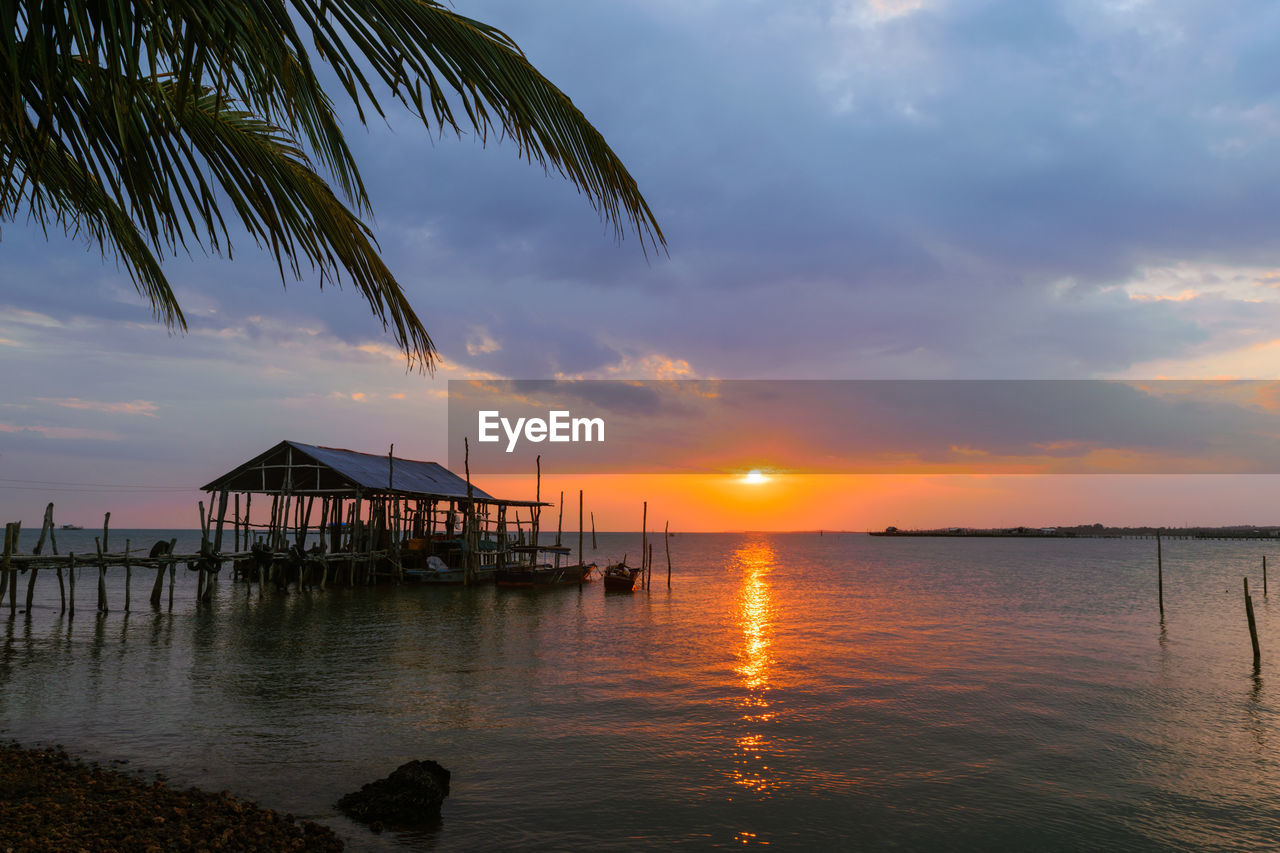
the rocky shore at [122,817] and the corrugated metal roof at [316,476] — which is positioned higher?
the corrugated metal roof at [316,476]

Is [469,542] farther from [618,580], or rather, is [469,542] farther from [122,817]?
[122,817]

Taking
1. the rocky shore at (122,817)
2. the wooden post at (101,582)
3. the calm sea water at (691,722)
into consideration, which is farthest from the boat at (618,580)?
the rocky shore at (122,817)

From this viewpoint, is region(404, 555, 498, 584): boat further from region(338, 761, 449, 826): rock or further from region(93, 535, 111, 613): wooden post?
region(338, 761, 449, 826): rock

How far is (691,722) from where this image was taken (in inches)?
582

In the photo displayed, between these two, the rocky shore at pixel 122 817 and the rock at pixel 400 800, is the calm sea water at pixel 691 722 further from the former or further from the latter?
the rocky shore at pixel 122 817

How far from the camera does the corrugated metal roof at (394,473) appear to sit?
127 ft

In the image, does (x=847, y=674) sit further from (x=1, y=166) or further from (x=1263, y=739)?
(x=1, y=166)

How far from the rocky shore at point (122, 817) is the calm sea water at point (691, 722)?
0.97 meters

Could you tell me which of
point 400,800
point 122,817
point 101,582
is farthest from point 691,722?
point 101,582

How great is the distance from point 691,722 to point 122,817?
9473 mm

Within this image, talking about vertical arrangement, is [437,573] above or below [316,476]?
below

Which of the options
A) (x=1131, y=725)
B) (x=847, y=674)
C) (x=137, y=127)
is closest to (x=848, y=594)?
(x=847, y=674)

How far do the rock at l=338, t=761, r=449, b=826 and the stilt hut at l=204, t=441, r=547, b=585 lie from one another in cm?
2880

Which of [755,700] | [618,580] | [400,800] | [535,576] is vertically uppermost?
[400,800]
